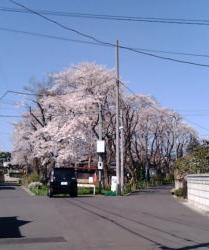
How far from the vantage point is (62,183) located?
113 ft

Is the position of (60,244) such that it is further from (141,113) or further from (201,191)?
(141,113)

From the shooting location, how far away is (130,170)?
6209 cm

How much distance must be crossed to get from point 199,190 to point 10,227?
1119 centimetres

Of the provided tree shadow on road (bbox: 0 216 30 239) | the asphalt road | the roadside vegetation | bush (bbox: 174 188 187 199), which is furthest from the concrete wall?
the roadside vegetation

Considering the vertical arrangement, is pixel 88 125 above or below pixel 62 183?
above

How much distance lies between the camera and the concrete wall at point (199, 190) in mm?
22875

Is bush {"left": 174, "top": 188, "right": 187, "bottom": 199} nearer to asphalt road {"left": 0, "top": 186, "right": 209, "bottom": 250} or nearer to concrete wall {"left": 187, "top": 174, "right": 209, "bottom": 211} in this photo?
concrete wall {"left": 187, "top": 174, "right": 209, "bottom": 211}

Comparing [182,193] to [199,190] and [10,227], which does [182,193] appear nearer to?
[199,190]

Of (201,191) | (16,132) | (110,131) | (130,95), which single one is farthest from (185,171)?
(16,132)

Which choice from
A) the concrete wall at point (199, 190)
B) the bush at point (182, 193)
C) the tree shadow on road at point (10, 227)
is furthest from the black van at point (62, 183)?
the tree shadow on road at point (10, 227)

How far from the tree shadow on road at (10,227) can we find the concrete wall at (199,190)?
26.9 feet

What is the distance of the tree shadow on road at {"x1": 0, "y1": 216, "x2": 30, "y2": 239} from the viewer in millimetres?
14047

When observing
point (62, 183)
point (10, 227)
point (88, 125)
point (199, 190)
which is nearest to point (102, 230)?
point (10, 227)

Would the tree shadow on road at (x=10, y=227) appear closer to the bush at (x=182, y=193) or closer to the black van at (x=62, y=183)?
the black van at (x=62, y=183)
